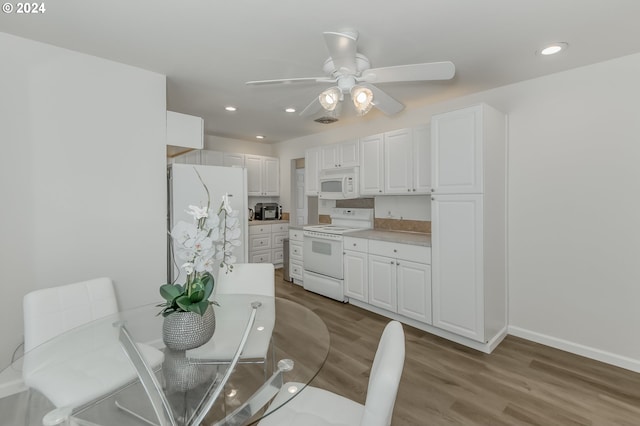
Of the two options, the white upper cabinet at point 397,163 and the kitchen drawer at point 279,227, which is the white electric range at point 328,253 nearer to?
the white upper cabinet at point 397,163

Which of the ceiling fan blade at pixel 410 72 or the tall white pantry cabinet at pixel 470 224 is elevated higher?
the ceiling fan blade at pixel 410 72

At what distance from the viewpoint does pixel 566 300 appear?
266 cm

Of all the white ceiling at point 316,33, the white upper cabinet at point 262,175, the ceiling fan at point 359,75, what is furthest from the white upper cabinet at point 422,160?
the white upper cabinet at point 262,175

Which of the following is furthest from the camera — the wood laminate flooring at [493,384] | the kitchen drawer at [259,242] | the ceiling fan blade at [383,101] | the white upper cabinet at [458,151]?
the kitchen drawer at [259,242]

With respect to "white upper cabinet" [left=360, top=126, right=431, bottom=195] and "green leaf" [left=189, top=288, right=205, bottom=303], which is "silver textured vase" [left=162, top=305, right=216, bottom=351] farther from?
"white upper cabinet" [left=360, top=126, right=431, bottom=195]

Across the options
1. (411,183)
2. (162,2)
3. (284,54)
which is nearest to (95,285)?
(162,2)

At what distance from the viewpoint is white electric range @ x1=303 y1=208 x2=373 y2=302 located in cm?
388

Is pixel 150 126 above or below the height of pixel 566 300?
above

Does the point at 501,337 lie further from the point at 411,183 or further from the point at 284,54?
the point at 284,54

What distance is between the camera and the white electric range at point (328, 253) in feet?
12.7

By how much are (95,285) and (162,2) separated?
1.75 meters

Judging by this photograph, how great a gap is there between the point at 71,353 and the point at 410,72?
8.14 ft

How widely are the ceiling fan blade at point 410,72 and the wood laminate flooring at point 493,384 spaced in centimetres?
217

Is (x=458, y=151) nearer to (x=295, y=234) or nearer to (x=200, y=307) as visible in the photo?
(x=200, y=307)
